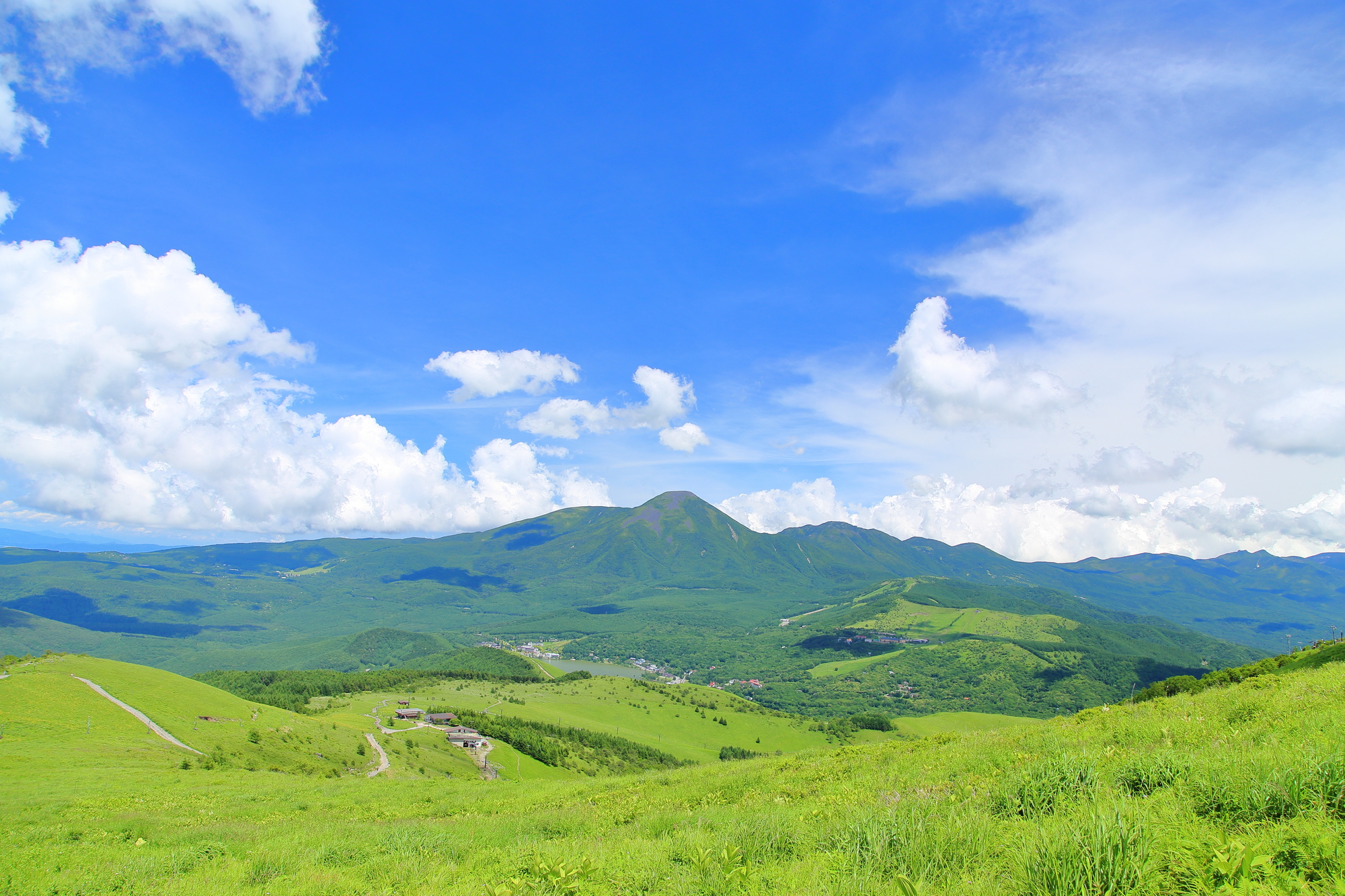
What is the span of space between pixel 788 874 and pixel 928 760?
10.7m

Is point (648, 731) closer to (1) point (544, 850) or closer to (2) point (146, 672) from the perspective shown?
(2) point (146, 672)

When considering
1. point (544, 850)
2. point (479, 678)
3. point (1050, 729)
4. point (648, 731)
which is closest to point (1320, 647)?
point (1050, 729)

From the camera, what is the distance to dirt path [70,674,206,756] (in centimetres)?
4513

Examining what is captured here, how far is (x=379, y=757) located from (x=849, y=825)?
65249 millimetres

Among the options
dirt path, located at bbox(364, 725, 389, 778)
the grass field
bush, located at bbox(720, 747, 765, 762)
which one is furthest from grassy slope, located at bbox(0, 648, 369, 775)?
bush, located at bbox(720, 747, 765, 762)

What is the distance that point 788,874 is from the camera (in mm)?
6582

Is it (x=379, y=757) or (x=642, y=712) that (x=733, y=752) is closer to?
(x=642, y=712)

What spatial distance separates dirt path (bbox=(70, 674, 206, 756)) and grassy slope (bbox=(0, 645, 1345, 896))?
97.9ft

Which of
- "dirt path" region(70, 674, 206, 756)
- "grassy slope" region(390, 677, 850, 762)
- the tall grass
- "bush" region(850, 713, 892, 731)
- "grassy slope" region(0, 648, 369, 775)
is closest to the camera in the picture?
the tall grass

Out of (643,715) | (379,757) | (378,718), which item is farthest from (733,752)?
(379,757)

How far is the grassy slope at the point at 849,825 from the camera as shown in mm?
5449

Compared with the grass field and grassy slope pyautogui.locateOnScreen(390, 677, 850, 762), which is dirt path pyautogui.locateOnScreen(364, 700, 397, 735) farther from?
grassy slope pyautogui.locateOnScreen(390, 677, 850, 762)

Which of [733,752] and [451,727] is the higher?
[451,727]

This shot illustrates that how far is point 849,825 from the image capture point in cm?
788
